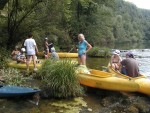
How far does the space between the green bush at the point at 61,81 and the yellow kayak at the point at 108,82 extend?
671mm

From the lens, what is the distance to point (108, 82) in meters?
10.6

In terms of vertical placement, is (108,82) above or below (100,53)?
above

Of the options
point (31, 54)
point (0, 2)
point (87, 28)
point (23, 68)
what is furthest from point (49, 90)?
point (87, 28)

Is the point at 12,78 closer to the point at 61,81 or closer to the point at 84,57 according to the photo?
the point at 61,81

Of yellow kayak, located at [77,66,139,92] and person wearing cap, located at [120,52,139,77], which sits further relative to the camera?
person wearing cap, located at [120,52,139,77]

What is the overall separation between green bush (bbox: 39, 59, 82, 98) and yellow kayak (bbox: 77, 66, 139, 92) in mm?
671

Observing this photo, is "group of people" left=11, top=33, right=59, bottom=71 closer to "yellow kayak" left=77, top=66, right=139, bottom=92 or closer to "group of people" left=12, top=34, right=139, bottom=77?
"group of people" left=12, top=34, right=139, bottom=77

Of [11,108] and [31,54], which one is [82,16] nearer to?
[31,54]

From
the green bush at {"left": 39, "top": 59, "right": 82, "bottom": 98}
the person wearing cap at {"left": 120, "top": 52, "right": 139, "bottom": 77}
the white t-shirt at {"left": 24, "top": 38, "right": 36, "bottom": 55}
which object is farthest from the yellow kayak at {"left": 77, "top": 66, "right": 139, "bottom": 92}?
the white t-shirt at {"left": 24, "top": 38, "right": 36, "bottom": 55}

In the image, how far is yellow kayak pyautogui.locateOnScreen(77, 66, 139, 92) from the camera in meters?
10.2

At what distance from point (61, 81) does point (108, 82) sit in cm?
166

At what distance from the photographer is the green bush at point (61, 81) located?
10133mm

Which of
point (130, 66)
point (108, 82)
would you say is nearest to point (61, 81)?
point (108, 82)

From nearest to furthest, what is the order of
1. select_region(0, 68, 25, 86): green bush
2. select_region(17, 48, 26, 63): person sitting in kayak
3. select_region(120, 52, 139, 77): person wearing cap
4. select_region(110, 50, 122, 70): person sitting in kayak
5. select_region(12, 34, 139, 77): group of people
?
select_region(120, 52, 139, 77): person wearing cap
select_region(12, 34, 139, 77): group of people
select_region(0, 68, 25, 86): green bush
select_region(110, 50, 122, 70): person sitting in kayak
select_region(17, 48, 26, 63): person sitting in kayak
